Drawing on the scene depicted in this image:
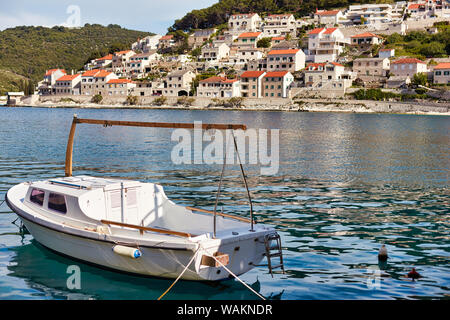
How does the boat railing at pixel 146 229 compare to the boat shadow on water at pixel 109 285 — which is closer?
the boat railing at pixel 146 229

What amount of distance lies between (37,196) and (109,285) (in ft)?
13.6

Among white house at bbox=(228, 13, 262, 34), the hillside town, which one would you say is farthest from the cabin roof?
white house at bbox=(228, 13, 262, 34)

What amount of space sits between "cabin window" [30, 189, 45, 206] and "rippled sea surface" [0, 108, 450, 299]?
130 centimetres

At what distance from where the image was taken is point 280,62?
122125mm

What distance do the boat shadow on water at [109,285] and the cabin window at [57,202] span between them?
1.34 meters

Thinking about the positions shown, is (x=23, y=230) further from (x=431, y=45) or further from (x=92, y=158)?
(x=431, y=45)

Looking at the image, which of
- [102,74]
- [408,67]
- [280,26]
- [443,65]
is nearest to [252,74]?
[408,67]

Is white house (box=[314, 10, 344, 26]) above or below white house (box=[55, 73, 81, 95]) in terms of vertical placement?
above

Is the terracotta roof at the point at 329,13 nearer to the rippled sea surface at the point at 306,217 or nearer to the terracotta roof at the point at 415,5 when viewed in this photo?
Result: the terracotta roof at the point at 415,5

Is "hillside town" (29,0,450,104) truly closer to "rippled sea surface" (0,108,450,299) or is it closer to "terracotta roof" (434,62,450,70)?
"terracotta roof" (434,62,450,70)

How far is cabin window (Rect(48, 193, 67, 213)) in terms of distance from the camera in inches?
496

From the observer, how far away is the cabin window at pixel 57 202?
12608 millimetres

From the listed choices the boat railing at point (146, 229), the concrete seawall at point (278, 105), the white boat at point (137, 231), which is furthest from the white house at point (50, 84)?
the boat railing at point (146, 229)

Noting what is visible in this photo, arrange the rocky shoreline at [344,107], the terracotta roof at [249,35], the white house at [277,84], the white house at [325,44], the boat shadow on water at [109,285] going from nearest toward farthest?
the boat shadow on water at [109,285] < the rocky shoreline at [344,107] < the white house at [277,84] < the white house at [325,44] < the terracotta roof at [249,35]
